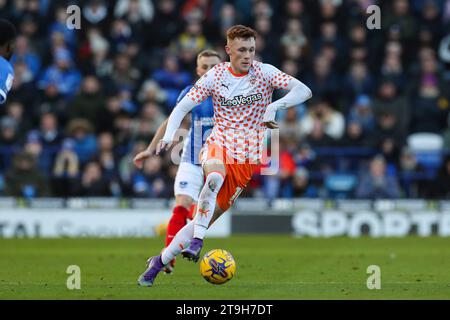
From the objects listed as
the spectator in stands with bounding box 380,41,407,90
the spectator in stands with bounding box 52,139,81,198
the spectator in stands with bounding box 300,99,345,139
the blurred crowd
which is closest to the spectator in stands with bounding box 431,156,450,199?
the blurred crowd

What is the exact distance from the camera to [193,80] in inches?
922

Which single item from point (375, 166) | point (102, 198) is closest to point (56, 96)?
point (102, 198)

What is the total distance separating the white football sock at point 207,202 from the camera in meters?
10.9

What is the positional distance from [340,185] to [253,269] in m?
8.41

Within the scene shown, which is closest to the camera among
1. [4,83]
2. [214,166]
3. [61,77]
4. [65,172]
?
[4,83]

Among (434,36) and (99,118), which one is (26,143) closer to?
(99,118)

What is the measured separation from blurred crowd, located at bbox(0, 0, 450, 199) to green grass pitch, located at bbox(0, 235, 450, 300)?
7.01ft

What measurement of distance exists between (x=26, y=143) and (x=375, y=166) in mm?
6841

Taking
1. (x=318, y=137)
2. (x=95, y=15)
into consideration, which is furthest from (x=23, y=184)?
(x=318, y=137)

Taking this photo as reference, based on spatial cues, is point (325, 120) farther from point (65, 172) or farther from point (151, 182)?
point (65, 172)

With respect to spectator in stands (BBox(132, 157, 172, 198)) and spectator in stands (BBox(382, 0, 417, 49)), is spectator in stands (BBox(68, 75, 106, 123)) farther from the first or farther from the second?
spectator in stands (BBox(382, 0, 417, 49))

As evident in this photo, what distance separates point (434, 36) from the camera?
2430 cm

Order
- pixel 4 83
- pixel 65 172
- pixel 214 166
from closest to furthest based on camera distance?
pixel 4 83 → pixel 214 166 → pixel 65 172

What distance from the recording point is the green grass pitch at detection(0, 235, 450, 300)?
10523mm
